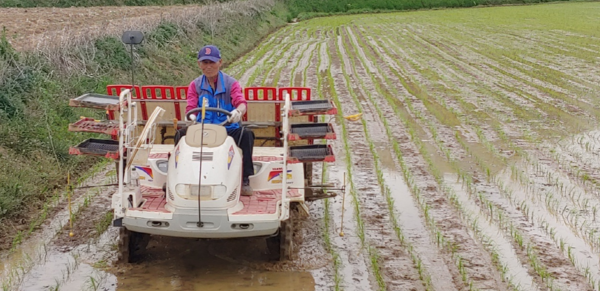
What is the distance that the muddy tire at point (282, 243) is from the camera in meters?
6.48

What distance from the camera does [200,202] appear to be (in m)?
5.90

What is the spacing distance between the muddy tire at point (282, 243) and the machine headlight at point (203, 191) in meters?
0.75

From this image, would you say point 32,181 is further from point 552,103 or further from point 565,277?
point 552,103

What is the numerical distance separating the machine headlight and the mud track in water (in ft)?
2.68

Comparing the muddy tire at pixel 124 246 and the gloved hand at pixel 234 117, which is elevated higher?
the gloved hand at pixel 234 117

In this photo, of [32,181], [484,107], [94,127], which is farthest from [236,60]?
[94,127]

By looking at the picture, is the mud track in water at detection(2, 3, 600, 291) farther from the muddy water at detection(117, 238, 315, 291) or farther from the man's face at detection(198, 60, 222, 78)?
the man's face at detection(198, 60, 222, 78)

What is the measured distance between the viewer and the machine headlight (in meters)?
5.93

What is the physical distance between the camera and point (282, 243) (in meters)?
6.53

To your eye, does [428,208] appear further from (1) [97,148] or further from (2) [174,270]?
Answer: (1) [97,148]

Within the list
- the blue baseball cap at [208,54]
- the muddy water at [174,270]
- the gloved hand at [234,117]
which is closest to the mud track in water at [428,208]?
the muddy water at [174,270]

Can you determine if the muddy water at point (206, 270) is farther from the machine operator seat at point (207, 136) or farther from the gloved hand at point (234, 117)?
the gloved hand at point (234, 117)

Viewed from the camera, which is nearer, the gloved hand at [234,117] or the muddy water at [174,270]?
the muddy water at [174,270]

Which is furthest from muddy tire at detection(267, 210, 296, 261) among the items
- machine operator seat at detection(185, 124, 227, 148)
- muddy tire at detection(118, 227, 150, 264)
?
muddy tire at detection(118, 227, 150, 264)
